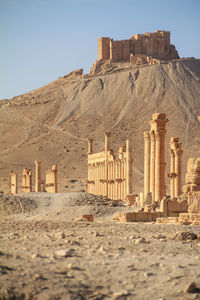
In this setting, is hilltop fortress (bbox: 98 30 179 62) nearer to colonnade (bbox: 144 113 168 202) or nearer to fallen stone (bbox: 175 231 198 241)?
colonnade (bbox: 144 113 168 202)

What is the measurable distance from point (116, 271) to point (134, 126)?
95301mm

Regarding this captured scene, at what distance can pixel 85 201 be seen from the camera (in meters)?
31.2

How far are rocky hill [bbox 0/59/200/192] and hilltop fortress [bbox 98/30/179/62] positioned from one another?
4364 millimetres

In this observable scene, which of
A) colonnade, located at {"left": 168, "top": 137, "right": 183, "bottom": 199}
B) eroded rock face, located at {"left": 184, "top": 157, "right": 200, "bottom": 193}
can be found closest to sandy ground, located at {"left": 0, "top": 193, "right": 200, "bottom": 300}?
eroded rock face, located at {"left": 184, "top": 157, "right": 200, "bottom": 193}

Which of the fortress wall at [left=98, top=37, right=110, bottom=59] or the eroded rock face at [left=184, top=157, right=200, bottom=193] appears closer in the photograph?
the eroded rock face at [left=184, top=157, right=200, bottom=193]

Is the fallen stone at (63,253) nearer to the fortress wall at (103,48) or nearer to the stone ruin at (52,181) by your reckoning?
the stone ruin at (52,181)

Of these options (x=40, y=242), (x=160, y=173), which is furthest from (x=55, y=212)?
(x=40, y=242)

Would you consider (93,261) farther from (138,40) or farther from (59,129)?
(138,40)

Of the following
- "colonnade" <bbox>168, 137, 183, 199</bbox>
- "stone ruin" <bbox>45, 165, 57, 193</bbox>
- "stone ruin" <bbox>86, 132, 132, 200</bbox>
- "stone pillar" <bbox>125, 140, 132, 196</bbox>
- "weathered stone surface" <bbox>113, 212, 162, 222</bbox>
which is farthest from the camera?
"stone ruin" <bbox>45, 165, 57, 193</bbox>

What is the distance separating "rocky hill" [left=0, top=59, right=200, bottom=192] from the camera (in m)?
93.1

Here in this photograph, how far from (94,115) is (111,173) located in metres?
59.1

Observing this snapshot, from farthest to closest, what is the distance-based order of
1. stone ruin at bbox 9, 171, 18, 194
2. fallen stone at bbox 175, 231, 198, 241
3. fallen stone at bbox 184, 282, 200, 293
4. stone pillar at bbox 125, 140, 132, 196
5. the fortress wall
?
the fortress wall < stone ruin at bbox 9, 171, 18, 194 < stone pillar at bbox 125, 140, 132, 196 < fallen stone at bbox 175, 231, 198, 241 < fallen stone at bbox 184, 282, 200, 293

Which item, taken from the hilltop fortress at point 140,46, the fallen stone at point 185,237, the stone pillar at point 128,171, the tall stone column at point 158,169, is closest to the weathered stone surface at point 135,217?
the fallen stone at point 185,237

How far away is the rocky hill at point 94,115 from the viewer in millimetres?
93062
